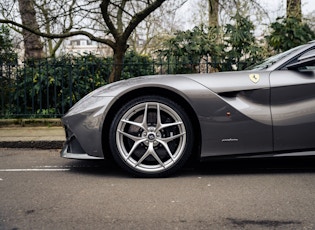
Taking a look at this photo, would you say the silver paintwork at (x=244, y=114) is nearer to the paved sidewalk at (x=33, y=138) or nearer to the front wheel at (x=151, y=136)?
the front wheel at (x=151, y=136)

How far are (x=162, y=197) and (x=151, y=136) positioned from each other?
2.40 feet

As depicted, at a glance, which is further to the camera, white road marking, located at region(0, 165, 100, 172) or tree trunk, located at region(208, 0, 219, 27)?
tree trunk, located at region(208, 0, 219, 27)

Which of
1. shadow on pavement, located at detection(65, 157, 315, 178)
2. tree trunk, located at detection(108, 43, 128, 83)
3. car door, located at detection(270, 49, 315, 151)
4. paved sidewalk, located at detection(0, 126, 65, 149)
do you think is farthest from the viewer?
tree trunk, located at detection(108, 43, 128, 83)

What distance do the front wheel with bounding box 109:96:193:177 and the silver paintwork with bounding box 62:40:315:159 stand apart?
0.13 m

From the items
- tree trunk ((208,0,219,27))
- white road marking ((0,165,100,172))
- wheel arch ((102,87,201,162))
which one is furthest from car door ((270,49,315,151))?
tree trunk ((208,0,219,27))

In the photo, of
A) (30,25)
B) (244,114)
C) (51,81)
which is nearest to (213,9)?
(30,25)

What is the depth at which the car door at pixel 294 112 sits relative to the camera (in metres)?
3.52

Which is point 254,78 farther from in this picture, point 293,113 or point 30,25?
point 30,25

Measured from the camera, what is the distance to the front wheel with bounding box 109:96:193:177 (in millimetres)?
3590

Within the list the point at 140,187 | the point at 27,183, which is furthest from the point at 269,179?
the point at 27,183

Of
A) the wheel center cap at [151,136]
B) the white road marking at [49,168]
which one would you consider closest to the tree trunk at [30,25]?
the white road marking at [49,168]

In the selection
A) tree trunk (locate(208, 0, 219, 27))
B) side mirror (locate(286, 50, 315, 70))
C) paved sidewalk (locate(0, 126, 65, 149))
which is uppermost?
tree trunk (locate(208, 0, 219, 27))

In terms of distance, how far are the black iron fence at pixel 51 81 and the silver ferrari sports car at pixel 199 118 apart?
3.68m

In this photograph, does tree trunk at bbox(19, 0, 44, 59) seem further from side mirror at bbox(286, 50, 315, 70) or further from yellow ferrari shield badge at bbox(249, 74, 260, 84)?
side mirror at bbox(286, 50, 315, 70)
